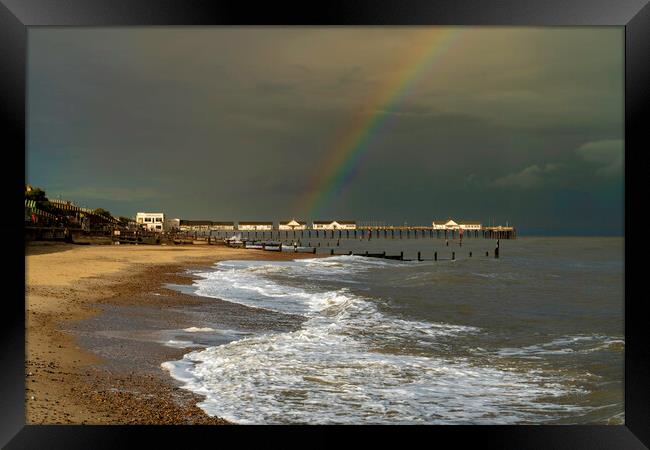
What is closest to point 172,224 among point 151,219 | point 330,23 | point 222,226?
point 151,219

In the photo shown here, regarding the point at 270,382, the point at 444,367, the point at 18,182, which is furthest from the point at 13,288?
the point at 444,367

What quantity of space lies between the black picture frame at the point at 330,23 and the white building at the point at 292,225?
310ft

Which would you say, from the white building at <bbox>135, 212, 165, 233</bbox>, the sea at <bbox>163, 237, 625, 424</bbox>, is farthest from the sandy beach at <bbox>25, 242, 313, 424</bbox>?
the white building at <bbox>135, 212, 165, 233</bbox>

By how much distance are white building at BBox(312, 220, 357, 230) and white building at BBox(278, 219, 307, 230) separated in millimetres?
2090

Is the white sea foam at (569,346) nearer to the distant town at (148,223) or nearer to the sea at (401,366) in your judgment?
the sea at (401,366)

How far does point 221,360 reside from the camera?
17.4ft

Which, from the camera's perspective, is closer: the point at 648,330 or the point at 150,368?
the point at 648,330

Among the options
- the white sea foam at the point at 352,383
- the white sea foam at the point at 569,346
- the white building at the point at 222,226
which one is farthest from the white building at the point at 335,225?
the white sea foam at the point at 352,383

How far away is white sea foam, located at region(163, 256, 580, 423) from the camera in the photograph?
4035mm

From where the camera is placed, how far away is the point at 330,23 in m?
3.07

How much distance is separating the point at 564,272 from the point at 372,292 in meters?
17.5

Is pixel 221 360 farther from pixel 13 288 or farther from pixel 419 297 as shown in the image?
pixel 419 297

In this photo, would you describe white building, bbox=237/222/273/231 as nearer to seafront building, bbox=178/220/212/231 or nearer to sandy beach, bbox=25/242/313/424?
seafront building, bbox=178/220/212/231

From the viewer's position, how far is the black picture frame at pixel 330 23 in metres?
2.98
